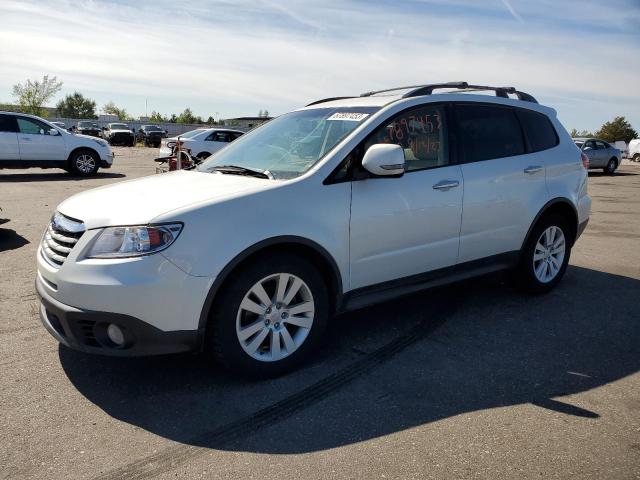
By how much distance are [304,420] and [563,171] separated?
366 centimetres

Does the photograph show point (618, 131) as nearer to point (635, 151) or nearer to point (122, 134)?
point (635, 151)

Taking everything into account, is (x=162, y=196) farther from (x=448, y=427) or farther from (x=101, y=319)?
(x=448, y=427)

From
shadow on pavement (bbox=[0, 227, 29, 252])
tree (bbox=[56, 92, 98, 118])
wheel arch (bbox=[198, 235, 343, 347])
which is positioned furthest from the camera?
tree (bbox=[56, 92, 98, 118])

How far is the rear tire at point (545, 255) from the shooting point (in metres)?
5.17

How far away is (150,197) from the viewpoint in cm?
351

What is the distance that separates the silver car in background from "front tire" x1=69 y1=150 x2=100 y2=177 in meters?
20.1

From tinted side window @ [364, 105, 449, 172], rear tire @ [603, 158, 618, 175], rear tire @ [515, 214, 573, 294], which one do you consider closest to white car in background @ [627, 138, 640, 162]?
rear tire @ [603, 158, 618, 175]

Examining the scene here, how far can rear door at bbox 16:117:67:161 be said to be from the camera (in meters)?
15.3

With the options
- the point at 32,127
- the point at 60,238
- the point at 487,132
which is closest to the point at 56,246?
the point at 60,238

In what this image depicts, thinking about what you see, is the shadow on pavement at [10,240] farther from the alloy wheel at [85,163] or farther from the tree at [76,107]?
the tree at [76,107]

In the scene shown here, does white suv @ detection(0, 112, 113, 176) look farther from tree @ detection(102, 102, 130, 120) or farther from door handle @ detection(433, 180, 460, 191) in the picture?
tree @ detection(102, 102, 130, 120)

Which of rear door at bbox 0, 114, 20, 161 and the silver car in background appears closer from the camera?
rear door at bbox 0, 114, 20, 161

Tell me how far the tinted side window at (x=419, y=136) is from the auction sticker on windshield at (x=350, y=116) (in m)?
0.18

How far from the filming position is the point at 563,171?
5.35 meters
